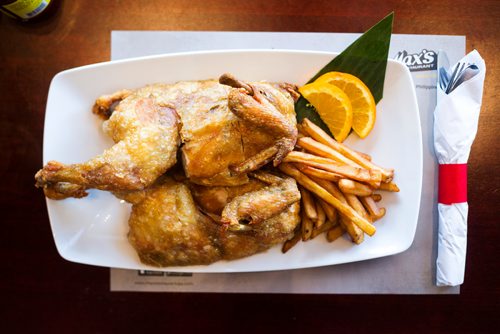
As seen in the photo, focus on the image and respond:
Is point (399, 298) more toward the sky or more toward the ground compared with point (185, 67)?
more toward the ground

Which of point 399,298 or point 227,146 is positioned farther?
point 399,298

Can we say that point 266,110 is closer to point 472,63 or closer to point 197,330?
point 472,63

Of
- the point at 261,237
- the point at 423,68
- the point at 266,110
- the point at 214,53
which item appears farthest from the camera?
the point at 423,68

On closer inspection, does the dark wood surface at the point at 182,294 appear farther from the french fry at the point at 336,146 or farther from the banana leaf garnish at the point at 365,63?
the french fry at the point at 336,146

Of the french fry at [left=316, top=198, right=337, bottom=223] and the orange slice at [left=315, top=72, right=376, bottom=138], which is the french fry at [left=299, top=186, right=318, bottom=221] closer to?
the french fry at [left=316, top=198, right=337, bottom=223]

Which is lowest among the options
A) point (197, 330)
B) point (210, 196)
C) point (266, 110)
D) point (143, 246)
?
point (197, 330)

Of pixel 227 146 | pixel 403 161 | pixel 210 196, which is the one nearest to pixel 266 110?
pixel 227 146

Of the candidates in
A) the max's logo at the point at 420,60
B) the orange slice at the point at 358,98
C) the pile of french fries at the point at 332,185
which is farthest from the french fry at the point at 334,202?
the max's logo at the point at 420,60
